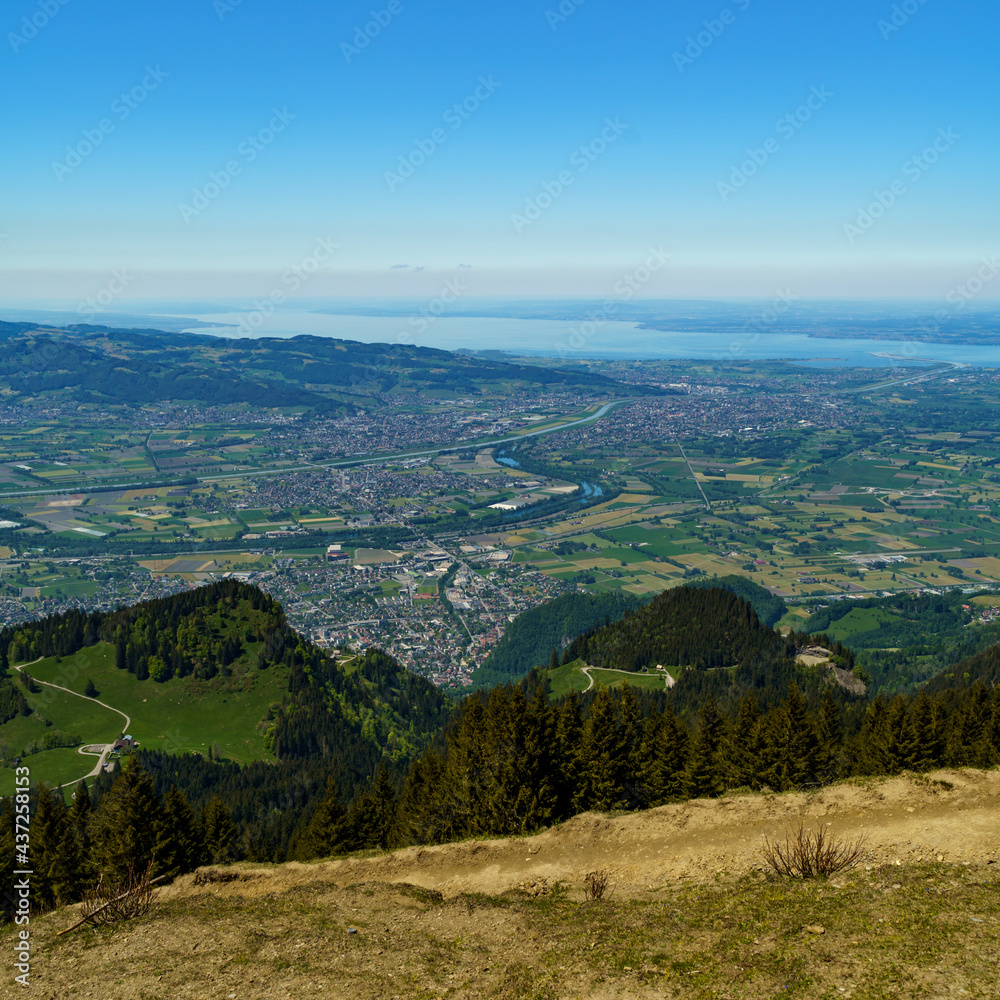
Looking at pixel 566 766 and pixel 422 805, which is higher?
pixel 566 766

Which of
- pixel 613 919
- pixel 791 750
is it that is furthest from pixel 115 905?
pixel 791 750

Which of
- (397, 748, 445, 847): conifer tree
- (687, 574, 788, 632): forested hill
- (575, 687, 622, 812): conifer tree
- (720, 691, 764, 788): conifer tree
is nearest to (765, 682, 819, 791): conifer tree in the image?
(720, 691, 764, 788): conifer tree

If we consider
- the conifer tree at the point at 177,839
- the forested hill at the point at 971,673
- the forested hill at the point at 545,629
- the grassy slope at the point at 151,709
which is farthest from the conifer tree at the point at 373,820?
the forested hill at the point at 545,629

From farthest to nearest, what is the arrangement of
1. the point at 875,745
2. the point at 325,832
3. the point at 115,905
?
the point at 875,745 → the point at 325,832 → the point at 115,905

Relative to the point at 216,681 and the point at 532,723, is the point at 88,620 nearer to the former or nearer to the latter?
the point at 216,681

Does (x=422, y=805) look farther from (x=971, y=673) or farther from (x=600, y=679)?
(x=971, y=673)

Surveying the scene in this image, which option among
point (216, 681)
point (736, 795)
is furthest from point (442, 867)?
point (216, 681)
